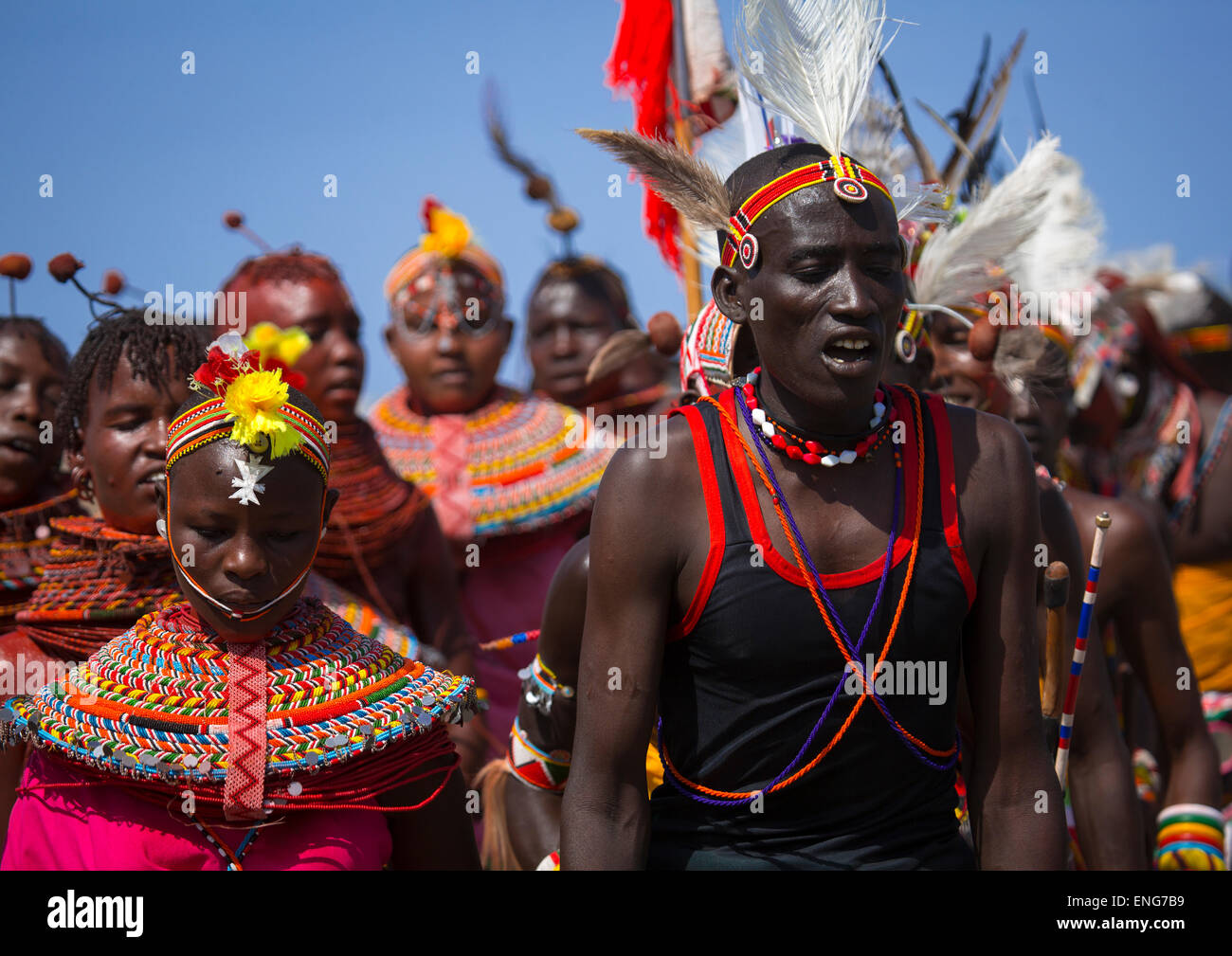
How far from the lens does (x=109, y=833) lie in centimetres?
312

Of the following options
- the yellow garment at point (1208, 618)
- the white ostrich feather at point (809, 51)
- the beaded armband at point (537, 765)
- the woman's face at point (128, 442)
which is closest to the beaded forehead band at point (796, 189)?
the white ostrich feather at point (809, 51)

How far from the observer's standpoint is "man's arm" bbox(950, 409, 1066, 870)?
289 cm

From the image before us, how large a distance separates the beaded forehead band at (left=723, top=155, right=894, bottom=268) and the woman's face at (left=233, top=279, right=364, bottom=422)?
131 inches

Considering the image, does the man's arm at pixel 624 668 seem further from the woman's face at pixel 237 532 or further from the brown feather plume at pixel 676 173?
the woman's face at pixel 237 532

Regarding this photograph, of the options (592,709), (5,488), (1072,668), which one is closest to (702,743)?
(592,709)

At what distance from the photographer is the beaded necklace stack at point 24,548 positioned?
4.77m

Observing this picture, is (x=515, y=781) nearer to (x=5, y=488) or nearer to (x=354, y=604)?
(x=354, y=604)

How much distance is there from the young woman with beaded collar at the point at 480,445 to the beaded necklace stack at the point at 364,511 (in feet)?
3.07

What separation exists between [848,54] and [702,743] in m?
1.53

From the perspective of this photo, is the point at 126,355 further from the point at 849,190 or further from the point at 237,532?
the point at 849,190

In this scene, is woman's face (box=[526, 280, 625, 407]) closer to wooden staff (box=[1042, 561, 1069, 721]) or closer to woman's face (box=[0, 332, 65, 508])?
woman's face (box=[0, 332, 65, 508])

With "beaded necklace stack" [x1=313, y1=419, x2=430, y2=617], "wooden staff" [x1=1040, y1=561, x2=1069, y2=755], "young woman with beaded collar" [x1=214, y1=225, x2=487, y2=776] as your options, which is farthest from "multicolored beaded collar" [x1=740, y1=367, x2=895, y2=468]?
"beaded necklace stack" [x1=313, y1=419, x2=430, y2=617]

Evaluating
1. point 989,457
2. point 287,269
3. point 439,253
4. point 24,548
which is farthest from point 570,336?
point 989,457
